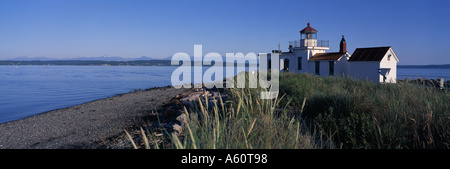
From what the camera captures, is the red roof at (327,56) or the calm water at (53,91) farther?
the red roof at (327,56)

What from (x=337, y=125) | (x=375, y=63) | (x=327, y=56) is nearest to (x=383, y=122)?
(x=337, y=125)

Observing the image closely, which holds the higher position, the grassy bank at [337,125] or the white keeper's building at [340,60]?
the white keeper's building at [340,60]

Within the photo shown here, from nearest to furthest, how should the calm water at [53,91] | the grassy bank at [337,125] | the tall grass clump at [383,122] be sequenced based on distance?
the grassy bank at [337,125] → the tall grass clump at [383,122] → the calm water at [53,91]

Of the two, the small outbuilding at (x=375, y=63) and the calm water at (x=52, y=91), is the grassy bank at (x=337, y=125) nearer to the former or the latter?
the calm water at (x=52, y=91)

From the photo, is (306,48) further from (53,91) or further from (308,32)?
(53,91)

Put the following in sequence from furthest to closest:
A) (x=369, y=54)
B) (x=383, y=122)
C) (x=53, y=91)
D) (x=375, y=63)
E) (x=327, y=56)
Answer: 1. (x=327, y=56)
2. (x=53, y=91)
3. (x=369, y=54)
4. (x=375, y=63)
5. (x=383, y=122)

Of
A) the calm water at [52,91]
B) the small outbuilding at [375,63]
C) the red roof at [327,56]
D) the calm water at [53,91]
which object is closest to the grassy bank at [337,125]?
the calm water at [53,91]

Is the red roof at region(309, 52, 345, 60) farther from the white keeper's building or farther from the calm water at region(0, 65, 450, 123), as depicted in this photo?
the calm water at region(0, 65, 450, 123)

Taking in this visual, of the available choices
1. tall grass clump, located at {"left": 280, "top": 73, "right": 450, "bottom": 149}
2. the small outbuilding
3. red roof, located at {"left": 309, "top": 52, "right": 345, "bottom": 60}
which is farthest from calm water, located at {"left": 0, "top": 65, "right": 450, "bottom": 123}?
tall grass clump, located at {"left": 280, "top": 73, "right": 450, "bottom": 149}

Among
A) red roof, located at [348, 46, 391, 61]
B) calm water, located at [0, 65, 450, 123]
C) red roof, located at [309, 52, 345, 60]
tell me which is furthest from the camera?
red roof, located at [309, 52, 345, 60]

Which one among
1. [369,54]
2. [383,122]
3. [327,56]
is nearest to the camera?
[383,122]

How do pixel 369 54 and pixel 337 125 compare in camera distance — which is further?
pixel 369 54

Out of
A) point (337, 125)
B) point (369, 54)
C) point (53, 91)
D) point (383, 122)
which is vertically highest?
point (369, 54)
